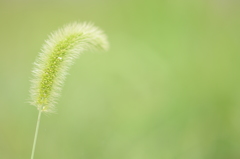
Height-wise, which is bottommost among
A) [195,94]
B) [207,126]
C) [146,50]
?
[207,126]

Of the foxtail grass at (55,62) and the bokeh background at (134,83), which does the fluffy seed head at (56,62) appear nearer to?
the foxtail grass at (55,62)

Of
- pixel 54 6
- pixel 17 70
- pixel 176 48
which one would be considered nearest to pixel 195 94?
pixel 176 48

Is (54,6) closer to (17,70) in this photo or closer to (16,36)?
(16,36)

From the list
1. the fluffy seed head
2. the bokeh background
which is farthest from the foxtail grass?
the bokeh background

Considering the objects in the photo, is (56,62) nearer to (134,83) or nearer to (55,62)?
(55,62)

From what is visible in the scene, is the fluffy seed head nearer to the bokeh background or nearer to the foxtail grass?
the foxtail grass

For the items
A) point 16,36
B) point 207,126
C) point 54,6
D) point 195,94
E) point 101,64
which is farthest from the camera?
point 54,6
